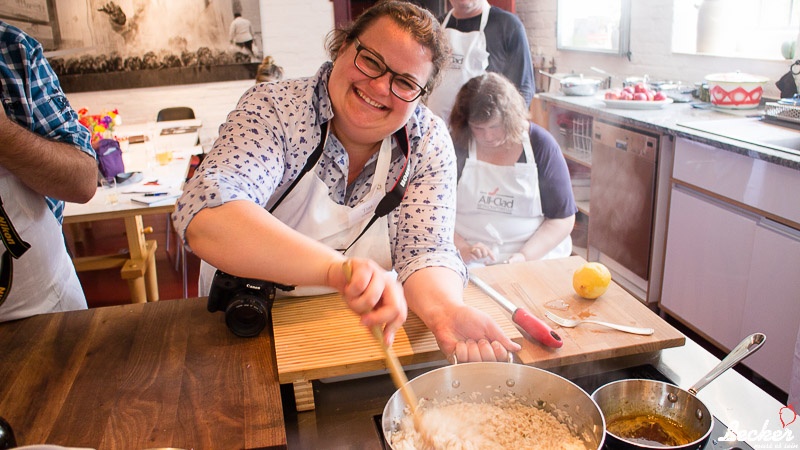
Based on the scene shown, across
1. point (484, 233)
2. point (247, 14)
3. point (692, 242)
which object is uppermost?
point (247, 14)

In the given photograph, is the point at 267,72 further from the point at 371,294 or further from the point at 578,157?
the point at 371,294

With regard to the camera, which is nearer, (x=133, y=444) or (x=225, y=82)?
(x=133, y=444)

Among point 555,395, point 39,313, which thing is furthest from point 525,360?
point 39,313

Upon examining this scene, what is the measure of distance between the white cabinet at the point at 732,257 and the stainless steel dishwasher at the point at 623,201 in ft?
0.50

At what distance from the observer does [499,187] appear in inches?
86.8

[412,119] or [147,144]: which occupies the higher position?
[412,119]

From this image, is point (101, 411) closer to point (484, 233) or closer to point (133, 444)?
point (133, 444)

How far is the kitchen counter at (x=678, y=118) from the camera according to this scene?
2.11 m

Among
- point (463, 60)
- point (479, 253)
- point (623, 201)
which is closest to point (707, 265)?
point (623, 201)

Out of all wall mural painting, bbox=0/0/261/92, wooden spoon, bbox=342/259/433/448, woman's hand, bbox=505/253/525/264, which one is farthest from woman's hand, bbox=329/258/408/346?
wall mural painting, bbox=0/0/261/92

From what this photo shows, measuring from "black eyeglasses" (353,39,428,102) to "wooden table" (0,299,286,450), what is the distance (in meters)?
0.50

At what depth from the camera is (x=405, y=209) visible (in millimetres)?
1232

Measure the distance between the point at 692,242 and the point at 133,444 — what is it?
2387 mm

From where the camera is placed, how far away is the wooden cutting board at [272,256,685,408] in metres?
0.97
